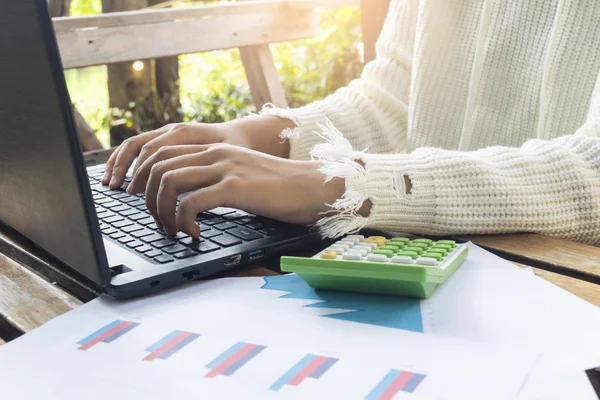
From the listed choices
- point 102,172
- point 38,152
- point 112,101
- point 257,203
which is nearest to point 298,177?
point 257,203

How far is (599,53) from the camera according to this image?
0.84 m

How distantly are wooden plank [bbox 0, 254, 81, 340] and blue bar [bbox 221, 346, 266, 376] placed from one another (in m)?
0.19

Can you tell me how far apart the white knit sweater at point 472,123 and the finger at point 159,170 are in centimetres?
14

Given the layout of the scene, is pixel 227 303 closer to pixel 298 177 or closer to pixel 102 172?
pixel 298 177

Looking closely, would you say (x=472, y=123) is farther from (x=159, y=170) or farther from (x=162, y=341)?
(x=162, y=341)

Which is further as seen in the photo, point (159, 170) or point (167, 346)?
point (159, 170)

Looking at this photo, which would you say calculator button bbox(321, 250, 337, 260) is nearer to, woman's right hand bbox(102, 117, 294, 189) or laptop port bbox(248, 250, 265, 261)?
laptop port bbox(248, 250, 265, 261)

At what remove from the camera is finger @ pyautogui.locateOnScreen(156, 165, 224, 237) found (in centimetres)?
65

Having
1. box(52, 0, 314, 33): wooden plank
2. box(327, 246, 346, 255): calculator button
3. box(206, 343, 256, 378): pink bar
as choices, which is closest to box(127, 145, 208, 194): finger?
box(327, 246, 346, 255): calculator button

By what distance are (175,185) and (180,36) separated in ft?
5.24

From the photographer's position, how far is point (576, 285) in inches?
21.4

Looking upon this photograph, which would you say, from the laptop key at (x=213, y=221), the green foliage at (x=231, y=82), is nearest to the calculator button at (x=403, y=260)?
the laptop key at (x=213, y=221)

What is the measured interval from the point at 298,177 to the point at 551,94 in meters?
0.43

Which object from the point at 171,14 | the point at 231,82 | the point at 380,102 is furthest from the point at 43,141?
the point at 231,82
